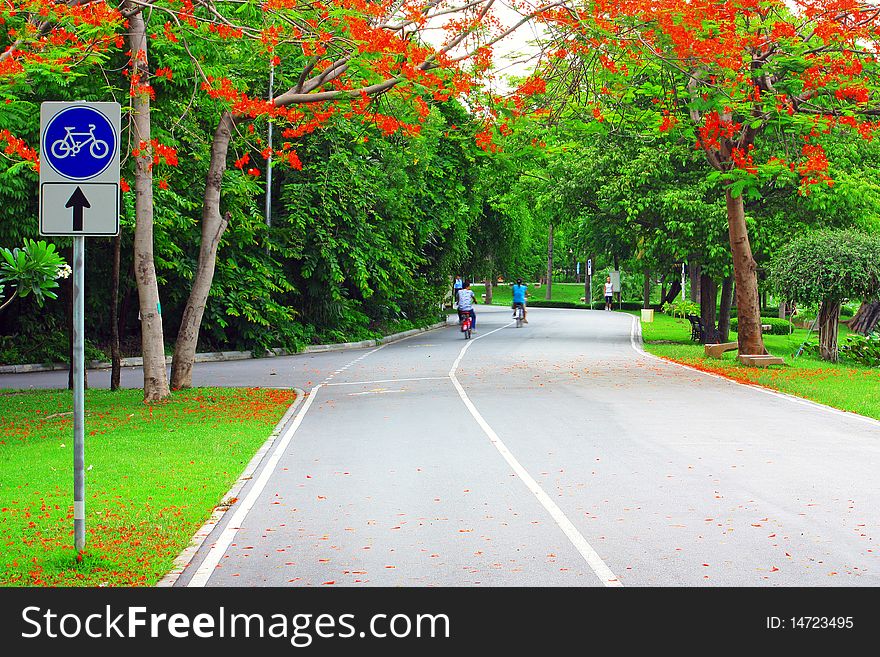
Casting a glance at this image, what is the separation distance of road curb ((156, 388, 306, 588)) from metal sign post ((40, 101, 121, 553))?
2.38 feet

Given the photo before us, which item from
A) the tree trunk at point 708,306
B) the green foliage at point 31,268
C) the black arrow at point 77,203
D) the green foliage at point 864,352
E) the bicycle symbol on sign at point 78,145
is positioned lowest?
the green foliage at point 864,352

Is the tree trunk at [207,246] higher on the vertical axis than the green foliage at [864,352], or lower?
higher

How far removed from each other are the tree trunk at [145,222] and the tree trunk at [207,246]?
128 cm

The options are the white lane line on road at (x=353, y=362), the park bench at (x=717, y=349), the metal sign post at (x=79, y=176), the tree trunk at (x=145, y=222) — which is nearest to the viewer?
the metal sign post at (x=79, y=176)

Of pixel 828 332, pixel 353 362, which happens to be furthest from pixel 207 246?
pixel 828 332

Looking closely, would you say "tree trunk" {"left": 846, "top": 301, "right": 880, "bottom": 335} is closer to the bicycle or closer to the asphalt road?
the bicycle

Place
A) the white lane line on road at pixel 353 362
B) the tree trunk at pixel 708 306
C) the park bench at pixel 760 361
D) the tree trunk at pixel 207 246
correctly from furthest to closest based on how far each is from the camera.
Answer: the tree trunk at pixel 708 306, the park bench at pixel 760 361, the white lane line on road at pixel 353 362, the tree trunk at pixel 207 246

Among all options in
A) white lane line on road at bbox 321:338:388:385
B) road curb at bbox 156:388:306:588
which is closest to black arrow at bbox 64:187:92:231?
road curb at bbox 156:388:306:588

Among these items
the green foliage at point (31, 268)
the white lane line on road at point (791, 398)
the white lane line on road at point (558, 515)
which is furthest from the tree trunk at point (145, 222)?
the white lane line on road at point (791, 398)

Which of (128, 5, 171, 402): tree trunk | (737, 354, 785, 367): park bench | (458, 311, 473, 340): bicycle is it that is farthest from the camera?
(458, 311, 473, 340): bicycle

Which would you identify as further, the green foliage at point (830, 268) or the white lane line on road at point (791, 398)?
the green foliage at point (830, 268)

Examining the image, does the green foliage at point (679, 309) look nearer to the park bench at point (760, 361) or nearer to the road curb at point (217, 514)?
the park bench at point (760, 361)

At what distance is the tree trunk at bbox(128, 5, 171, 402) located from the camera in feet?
58.4

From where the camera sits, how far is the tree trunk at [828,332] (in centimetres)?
2989
